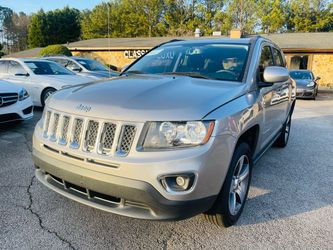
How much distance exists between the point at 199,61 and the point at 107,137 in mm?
1780

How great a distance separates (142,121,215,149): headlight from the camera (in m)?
2.20

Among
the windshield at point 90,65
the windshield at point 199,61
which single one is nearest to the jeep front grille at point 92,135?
the windshield at point 199,61

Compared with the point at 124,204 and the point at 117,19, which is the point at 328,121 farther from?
the point at 117,19

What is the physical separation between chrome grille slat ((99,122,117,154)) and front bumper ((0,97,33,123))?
4.34m

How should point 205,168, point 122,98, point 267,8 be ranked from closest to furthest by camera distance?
1. point 205,168
2. point 122,98
3. point 267,8

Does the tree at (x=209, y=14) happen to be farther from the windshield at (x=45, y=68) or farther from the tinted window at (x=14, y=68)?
the tinted window at (x=14, y=68)

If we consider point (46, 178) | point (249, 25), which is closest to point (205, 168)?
point (46, 178)

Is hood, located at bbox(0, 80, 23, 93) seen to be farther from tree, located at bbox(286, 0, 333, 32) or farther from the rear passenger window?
tree, located at bbox(286, 0, 333, 32)

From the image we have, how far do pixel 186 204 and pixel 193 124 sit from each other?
23.7 inches

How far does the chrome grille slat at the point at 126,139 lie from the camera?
7.25 feet

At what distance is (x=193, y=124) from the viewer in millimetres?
2219

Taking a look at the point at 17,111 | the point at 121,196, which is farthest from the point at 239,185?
the point at 17,111

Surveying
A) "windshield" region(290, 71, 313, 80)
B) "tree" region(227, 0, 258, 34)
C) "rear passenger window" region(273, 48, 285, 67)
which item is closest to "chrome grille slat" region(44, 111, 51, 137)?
"rear passenger window" region(273, 48, 285, 67)

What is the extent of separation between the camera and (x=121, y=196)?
86.7 inches
